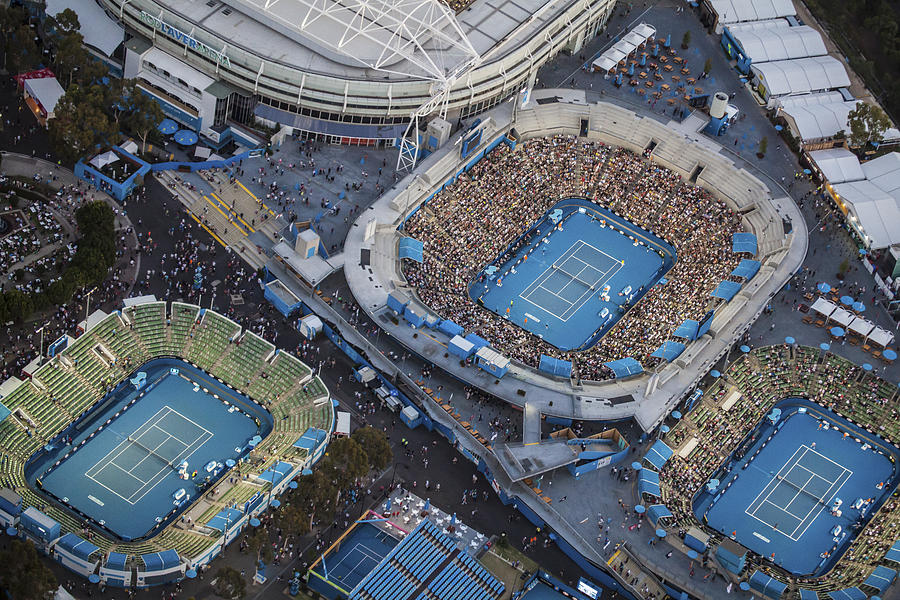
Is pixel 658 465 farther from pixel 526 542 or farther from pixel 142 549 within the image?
pixel 142 549

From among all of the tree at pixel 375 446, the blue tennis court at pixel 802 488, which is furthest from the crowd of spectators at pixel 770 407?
the tree at pixel 375 446

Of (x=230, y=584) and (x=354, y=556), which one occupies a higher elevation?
(x=354, y=556)

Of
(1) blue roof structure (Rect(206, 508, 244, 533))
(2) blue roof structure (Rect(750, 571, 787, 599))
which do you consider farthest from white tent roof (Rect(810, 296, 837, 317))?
(1) blue roof structure (Rect(206, 508, 244, 533))

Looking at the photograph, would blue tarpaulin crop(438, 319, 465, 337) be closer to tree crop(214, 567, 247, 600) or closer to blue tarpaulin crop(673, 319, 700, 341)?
blue tarpaulin crop(673, 319, 700, 341)

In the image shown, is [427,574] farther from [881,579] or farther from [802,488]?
[881,579]

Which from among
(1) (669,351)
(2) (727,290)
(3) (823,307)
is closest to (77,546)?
(1) (669,351)

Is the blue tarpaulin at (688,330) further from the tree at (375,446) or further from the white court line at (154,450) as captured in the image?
the white court line at (154,450)
